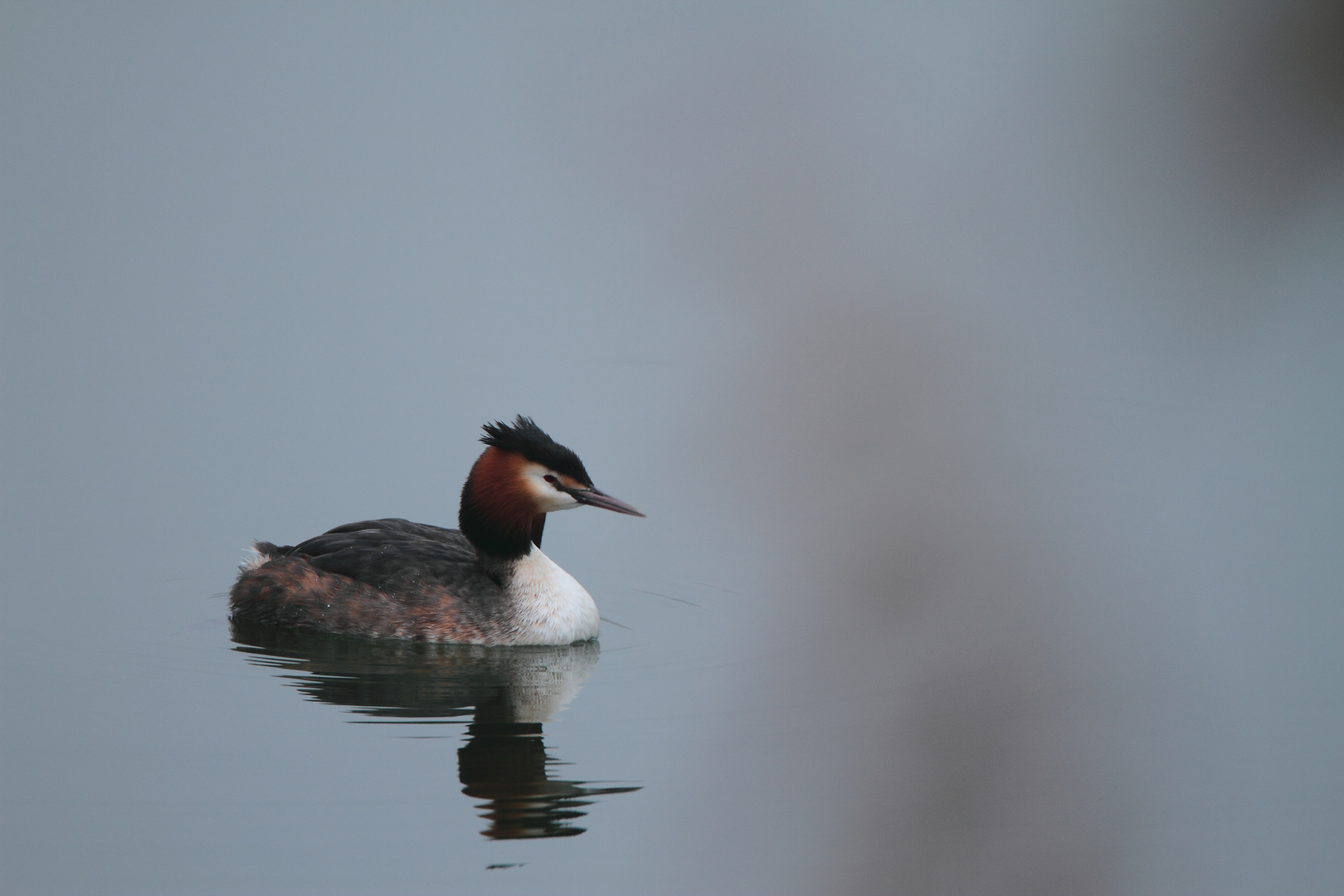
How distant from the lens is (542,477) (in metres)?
7.73

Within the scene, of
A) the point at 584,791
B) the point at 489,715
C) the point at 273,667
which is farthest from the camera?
the point at 273,667

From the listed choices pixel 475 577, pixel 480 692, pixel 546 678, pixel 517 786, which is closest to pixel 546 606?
pixel 475 577

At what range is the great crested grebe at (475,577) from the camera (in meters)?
7.62

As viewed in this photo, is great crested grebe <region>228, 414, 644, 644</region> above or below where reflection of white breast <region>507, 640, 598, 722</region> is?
above

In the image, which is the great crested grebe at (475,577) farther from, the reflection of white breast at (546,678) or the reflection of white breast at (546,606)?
the reflection of white breast at (546,678)

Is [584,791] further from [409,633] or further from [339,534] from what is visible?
[339,534]

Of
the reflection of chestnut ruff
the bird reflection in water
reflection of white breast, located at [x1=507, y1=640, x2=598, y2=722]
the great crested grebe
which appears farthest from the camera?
the great crested grebe

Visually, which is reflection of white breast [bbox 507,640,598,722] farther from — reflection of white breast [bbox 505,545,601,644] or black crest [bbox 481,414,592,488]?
black crest [bbox 481,414,592,488]

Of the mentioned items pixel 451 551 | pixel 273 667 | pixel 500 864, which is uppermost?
pixel 451 551

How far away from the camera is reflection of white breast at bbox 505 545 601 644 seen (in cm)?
762

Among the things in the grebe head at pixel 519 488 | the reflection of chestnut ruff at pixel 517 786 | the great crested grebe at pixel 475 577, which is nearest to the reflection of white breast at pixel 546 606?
the great crested grebe at pixel 475 577

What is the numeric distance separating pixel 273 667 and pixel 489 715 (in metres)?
1.41

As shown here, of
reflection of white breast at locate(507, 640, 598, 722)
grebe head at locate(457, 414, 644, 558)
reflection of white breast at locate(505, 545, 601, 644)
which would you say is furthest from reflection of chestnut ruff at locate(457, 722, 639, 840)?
grebe head at locate(457, 414, 644, 558)

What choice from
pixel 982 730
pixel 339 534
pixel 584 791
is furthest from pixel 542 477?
pixel 982 730
